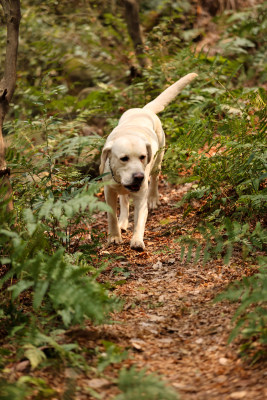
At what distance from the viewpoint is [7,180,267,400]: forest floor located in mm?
2334

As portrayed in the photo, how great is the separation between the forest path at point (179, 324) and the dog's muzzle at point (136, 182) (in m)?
0.68

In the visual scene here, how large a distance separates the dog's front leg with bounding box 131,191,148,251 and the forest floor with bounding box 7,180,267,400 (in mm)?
123

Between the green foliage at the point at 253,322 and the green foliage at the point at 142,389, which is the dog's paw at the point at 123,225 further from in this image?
the green foliage at the point at 142,389

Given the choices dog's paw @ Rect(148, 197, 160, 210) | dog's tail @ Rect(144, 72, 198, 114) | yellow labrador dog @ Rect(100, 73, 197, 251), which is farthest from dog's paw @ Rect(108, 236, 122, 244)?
dog's tail @ Rect(144, 72, 198, 114)

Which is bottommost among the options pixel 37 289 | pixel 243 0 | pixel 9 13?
pixel 243 0

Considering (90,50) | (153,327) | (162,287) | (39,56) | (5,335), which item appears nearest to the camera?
(5,335)

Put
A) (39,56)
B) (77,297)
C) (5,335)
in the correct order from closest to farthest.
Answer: (77,297), (5,335), (39,56)

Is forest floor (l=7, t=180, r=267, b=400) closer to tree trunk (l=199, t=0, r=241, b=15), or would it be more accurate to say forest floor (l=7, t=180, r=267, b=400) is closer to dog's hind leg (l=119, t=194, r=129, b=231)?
dog's hind leg (l=119, t=194, r=129, b=231)

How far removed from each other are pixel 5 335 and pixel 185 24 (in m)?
11.0

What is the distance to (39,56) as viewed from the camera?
10.4 meters

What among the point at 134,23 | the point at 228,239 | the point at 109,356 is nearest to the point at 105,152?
the point at 228,239

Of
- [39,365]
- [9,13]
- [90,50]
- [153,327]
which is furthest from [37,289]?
[90,50]

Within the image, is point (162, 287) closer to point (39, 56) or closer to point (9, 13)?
point (9, 13)

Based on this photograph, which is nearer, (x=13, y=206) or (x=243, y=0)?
(x=13, y=206)
